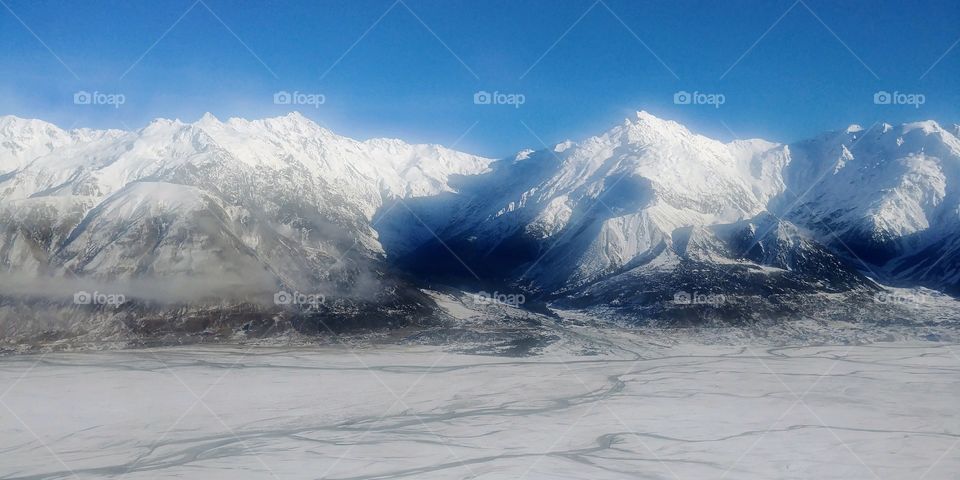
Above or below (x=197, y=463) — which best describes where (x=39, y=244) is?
above

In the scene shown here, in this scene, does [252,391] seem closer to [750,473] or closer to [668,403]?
[668,403]

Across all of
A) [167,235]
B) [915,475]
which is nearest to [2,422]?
[915,475]

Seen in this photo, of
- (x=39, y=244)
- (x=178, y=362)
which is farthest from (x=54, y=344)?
(x=39, y=244)

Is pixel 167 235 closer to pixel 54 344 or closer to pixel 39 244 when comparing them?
pixel 39 244

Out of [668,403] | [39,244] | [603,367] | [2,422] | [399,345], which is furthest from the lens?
[39,244]

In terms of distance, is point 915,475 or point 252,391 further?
point 252,391

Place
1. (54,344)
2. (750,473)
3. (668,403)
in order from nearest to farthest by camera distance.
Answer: (750,473), (668,403), (54,344)
